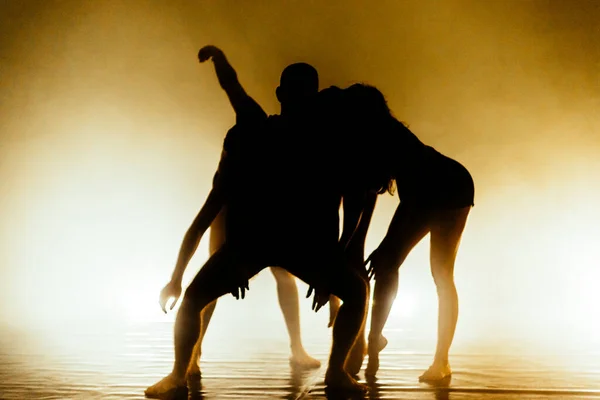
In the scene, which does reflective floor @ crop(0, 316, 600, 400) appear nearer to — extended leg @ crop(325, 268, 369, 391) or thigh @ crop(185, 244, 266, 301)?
extended leg @ crop(325, 268, 369, 391)

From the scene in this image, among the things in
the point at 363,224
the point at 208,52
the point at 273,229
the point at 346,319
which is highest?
the point at 208,52

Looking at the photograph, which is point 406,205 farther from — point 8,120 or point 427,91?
point 8,120

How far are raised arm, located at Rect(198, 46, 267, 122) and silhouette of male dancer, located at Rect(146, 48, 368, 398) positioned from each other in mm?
84

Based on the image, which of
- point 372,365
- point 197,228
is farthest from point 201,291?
point 372,365

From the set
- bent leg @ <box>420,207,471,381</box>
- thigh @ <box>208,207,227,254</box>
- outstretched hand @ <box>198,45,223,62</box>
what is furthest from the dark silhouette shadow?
outstretched hand @ <box>198,45,223,62</box>

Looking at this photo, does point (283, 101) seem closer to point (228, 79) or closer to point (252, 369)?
point (228, 79)

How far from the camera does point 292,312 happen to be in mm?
2559

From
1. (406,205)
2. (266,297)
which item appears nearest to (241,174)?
(406,205)

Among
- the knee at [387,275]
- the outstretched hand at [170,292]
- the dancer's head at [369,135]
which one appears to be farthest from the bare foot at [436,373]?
the outstretched hand at [170,292]

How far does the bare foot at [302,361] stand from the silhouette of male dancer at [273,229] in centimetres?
65

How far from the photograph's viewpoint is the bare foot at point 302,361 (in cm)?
243

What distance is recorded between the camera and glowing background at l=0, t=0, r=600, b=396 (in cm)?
485

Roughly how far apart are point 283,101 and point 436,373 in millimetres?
968

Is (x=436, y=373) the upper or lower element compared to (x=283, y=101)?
lower
